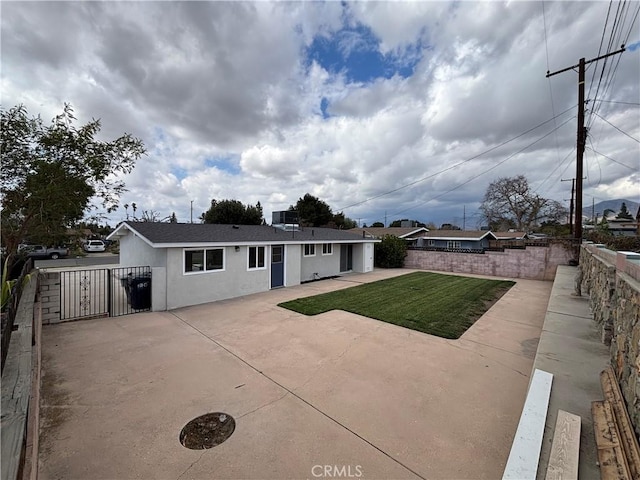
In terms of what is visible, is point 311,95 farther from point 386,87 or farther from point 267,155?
point 267,155

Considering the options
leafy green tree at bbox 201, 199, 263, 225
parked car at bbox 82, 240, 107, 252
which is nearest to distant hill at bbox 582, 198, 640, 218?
leafy green tree at bbox 201, 199, 263, 225

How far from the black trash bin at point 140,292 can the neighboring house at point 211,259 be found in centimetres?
32

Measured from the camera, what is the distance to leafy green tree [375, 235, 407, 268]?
63.8 feet

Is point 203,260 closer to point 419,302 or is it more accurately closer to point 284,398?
point 284,398

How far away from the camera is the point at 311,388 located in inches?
168

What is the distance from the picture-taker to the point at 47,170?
5266 millimetres

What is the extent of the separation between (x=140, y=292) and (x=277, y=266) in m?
5.41

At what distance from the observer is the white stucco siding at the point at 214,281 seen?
29.2 ft

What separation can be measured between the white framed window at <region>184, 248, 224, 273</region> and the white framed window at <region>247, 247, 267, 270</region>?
1.29 meters

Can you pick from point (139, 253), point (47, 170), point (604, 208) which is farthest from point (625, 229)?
point (604, 208)

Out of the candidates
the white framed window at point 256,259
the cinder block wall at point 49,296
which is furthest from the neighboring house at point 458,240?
the cinder block wall at point 49,296

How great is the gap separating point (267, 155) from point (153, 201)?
537 inches

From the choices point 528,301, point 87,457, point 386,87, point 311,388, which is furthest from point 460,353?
point 386,87
